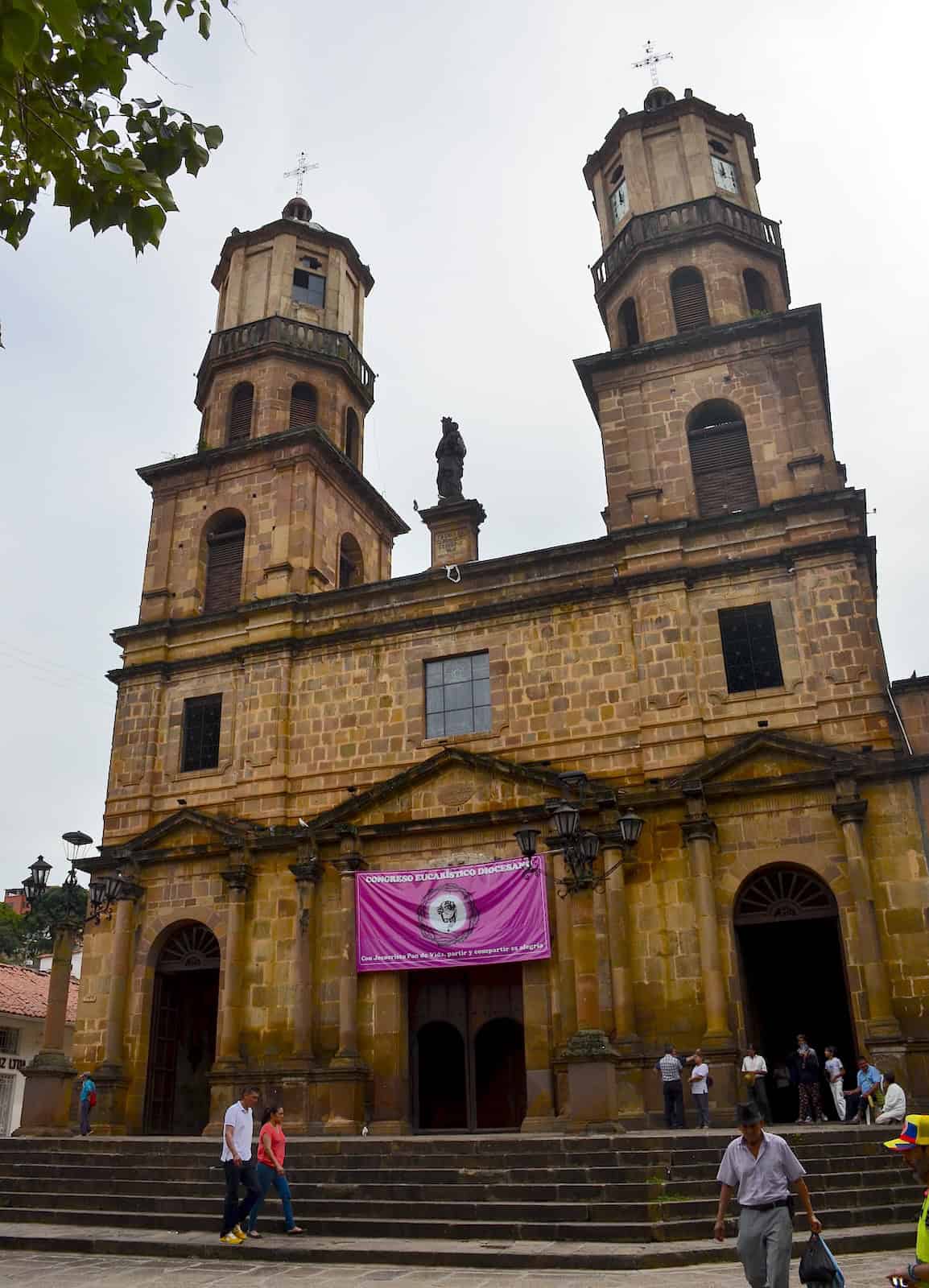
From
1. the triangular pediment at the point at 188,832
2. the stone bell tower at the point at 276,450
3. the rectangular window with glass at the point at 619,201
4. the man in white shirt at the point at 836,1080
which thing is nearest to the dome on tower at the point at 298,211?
the stone bell tower at the point at 276,450

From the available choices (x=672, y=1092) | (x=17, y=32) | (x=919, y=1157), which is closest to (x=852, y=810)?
(x=672, y=1092)

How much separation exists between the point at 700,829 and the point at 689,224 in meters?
14.9

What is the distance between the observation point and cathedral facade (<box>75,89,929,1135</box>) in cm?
1886

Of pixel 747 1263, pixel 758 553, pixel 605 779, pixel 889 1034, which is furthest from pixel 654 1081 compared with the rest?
pixel 747 1263

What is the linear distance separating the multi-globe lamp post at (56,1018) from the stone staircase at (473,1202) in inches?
135

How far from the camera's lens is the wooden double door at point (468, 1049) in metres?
20.3

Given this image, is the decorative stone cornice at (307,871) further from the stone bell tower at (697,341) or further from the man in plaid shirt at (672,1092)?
the stone bell tower at (697,341)

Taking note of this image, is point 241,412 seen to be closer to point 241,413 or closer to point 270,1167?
point 241,413

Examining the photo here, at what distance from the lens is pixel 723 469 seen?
2311 cm

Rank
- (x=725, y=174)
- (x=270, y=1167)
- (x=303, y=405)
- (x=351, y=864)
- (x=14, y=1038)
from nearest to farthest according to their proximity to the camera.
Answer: (x=270, y=1167) → (x=351, y=864) → (x=725, y=174) → (x=303, y=405) → (x=14, y=1038)

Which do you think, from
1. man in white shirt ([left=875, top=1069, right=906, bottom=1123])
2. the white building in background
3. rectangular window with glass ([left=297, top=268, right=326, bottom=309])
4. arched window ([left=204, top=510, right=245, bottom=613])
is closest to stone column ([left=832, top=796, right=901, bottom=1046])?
man in white shirt ([left=875, top=1069, right=906, bottom=1123])

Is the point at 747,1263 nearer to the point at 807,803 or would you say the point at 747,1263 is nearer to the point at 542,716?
the point at 807,803

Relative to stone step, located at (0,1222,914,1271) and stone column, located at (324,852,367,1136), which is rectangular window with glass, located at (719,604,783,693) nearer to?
stone column, located at (324,852,367,1136)

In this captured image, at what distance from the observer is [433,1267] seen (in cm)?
1112
